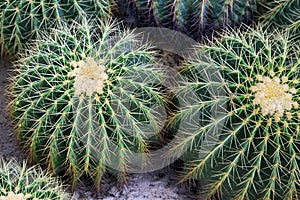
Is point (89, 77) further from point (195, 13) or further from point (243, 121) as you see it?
point (195, 13)

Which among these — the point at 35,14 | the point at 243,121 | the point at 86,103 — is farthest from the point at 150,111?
the point at 35,14

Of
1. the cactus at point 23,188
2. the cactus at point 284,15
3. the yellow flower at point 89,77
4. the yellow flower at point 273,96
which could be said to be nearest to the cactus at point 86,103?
the yellow flower at point 89,77

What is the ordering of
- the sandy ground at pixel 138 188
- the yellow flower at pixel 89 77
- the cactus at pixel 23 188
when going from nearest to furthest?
the cactus at pixel 23 188 < the yellow flower at pixel 89 77 < the sandy ground at pixel 138 188

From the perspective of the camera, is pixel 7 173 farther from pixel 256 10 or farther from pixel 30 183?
pixel 256 10

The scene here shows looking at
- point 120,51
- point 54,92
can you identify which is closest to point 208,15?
point 120,51

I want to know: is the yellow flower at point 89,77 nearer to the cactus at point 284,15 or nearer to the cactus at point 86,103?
the cactus at point 86,103
